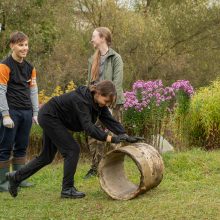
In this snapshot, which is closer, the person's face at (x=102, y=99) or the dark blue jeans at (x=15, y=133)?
the person's face at (x=102, y=99)

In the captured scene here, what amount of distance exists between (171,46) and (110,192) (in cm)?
1849

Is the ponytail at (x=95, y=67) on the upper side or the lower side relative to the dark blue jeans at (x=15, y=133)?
upper

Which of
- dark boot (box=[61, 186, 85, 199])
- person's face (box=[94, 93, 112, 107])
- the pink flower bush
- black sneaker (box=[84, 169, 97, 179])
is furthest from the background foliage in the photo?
person's face (box=[94, 93, 112, 107])

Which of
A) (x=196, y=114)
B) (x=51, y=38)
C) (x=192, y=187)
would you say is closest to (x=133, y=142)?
(x=192, y=187)

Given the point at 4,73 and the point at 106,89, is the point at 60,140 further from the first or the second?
the point at 4,73

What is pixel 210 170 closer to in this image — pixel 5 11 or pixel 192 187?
pixel 192 187

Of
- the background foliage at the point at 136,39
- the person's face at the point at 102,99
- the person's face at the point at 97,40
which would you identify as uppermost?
the background foliage at the point at 136,39

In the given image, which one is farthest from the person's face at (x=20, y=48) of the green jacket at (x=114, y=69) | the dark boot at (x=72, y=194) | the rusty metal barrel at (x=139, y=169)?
the dark boot at (x=72, y=194)

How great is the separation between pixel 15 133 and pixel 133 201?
1.79 metres

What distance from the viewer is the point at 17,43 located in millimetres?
6652

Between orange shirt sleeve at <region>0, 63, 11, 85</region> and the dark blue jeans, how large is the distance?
0.38 meters

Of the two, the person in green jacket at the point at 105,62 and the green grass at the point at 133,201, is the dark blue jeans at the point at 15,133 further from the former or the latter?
the person in green jacket at the point at 105,62

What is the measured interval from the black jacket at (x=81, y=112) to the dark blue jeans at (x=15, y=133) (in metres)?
0.51

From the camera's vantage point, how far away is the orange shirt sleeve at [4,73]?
21.5 ft
